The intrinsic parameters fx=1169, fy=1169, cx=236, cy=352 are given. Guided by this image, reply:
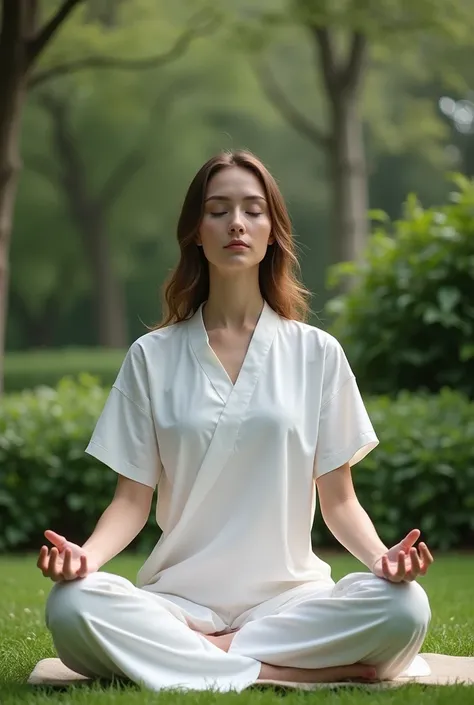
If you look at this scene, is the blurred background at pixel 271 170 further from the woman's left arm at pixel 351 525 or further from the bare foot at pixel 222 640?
the bare foot at pixel 222 640

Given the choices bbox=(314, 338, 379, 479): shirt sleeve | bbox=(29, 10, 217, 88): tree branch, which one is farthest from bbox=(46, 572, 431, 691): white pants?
bbox=(29, 10, 217, 88): tree branch

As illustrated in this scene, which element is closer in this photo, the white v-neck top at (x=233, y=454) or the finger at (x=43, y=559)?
the finger at (x=43, y=559)

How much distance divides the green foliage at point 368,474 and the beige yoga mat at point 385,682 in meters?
3.21

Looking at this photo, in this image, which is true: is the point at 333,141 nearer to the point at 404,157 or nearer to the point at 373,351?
the point at 373,351

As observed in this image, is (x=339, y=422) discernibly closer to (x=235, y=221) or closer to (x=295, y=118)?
(x=235, y=221)

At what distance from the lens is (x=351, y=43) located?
46.6 ft

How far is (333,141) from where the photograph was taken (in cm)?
1503

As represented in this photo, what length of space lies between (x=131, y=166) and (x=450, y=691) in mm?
24056

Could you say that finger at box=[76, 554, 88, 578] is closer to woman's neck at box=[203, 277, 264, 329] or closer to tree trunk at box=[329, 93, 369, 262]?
woman's neck at box=[203, 277, 264, 329]

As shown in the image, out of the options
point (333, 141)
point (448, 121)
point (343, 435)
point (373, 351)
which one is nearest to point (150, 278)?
point (448, 121)

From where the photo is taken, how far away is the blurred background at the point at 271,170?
286 inches

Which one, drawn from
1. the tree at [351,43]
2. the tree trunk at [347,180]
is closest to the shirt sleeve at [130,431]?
the tree at [351,43]

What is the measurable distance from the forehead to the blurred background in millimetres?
549

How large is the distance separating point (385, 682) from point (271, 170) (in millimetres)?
17591
